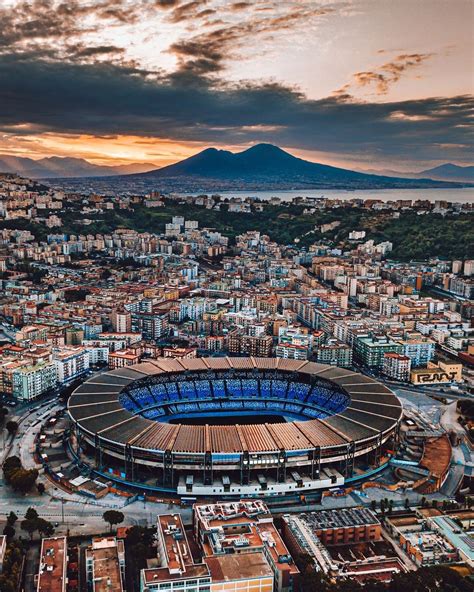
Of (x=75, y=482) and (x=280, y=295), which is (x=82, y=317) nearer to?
(x=280, y=295)

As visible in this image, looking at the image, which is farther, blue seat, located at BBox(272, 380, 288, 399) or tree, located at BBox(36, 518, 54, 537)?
blue seat, located at BBox(272, 380, 288, 399)

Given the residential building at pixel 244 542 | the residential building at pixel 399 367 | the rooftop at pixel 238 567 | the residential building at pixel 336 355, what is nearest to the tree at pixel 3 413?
the residential building at pixel 244 542

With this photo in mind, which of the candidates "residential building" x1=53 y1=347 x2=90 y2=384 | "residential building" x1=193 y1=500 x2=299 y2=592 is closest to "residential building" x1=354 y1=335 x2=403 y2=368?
"residential building" x1=53 y1=347 x2=90 y2=384

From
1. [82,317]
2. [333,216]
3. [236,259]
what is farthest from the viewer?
[333,216]

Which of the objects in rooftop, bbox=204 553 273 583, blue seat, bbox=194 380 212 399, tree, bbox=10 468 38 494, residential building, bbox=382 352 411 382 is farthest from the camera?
residential building, bbox=382 352 411 382

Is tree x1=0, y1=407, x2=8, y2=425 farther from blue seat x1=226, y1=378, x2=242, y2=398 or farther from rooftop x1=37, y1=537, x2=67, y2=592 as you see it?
rooftop x1=37, y1=537, x2=67, y2=592

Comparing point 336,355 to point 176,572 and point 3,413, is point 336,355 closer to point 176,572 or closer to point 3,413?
point 3,413

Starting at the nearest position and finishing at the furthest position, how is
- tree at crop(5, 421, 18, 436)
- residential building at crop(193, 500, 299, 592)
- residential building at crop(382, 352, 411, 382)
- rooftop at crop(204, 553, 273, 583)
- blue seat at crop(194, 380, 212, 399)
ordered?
rooftop at crop(204, 553, 273, 583), residential building at crop(193, 500, 299, 592), tree at crop(5, 421, 18, 436), blue seat at crop(194, 380, 212, 399), residential building at crop(382, 352, 411, 382)

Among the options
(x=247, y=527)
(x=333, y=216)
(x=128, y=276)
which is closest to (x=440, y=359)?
(x=247, y=527)
